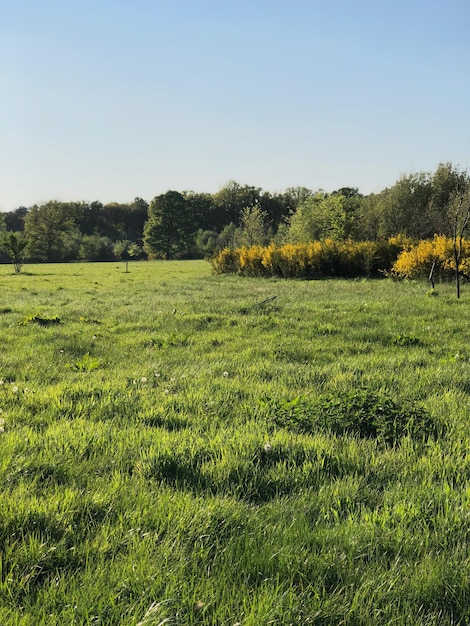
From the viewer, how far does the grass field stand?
79.3 inches

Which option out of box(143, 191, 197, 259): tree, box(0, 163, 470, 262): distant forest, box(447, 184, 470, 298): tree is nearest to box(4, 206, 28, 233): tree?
box(0, 163, 470, 262): distant forest

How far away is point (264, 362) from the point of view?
660cm

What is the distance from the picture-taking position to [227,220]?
9969 centimetres

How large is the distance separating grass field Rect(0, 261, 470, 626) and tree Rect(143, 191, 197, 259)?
7547 cm

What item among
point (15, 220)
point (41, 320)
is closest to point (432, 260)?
point (41, 320)

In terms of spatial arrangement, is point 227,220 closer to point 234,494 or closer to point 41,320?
point 41,320

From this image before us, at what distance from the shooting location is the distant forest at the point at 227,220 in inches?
1704

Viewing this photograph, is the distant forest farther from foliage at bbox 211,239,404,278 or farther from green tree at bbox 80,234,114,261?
foliage at bbox 211,239,404,278

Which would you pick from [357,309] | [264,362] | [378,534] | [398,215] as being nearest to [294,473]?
[378,534]

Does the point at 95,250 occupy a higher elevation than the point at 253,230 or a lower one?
lower

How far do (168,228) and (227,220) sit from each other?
74.0 feet

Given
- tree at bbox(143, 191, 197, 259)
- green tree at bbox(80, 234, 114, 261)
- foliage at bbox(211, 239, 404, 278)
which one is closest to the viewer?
foliage at bbox(211, 239, 404, 278)

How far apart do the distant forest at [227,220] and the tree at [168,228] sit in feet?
0.62

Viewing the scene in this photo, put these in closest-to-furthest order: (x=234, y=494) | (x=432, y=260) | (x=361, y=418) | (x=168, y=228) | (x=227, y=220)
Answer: (x=234, y=494) < (x=361, y=418) < (x=432, y=260) < (x=168, y=228) < (x=227, y=220)
